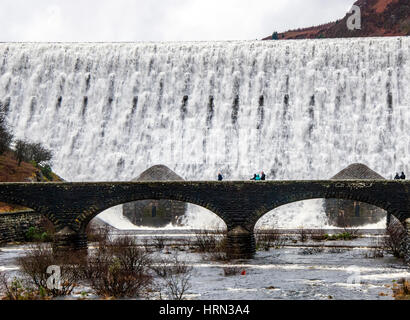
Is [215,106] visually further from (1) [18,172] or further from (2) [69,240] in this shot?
(2) [69,240]

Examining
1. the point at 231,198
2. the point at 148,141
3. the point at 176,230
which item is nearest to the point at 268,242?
the point at 231,198

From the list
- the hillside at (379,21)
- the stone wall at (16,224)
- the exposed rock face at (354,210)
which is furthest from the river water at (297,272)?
the hillside at (379,21)

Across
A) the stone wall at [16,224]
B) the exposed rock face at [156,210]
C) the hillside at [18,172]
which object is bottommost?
the stone wall at [16,224]

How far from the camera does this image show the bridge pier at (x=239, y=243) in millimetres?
36188

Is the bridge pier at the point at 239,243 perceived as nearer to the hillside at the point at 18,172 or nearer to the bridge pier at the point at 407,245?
the bridge pier at the point at 407,245

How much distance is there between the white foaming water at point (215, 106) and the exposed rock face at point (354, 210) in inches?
172

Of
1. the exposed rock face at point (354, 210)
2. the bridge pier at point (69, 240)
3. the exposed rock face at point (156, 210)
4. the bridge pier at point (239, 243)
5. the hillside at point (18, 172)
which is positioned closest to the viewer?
the bridge pier at point (239, 243)

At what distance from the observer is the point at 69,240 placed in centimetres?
3788

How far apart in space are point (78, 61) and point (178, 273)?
4264 cm

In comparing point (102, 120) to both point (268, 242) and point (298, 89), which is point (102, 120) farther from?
point (268, 242)

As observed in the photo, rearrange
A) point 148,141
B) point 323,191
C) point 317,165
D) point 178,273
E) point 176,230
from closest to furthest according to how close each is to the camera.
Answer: point 178,273, point 323,191, point 176,230, point 317,165, point 148,141

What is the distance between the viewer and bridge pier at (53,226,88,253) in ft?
124

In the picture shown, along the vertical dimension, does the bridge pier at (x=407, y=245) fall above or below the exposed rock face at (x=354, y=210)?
below

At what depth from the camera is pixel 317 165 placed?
5741 centimetres
